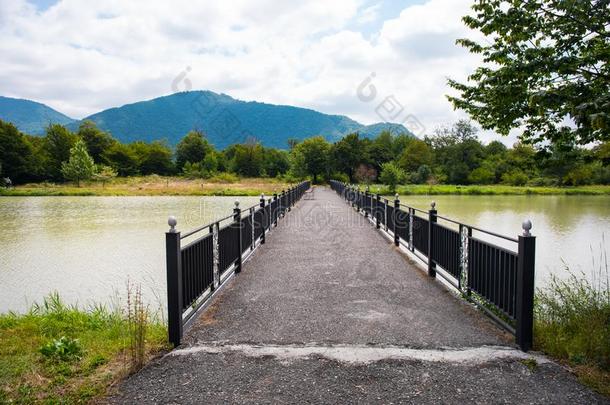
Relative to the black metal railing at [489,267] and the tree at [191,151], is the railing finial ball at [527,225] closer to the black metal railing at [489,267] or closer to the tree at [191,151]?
the black metal railing at [489,267]

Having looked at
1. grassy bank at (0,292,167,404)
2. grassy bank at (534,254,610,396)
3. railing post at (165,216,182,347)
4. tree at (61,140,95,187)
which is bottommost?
grassy bank at (0,292,167,404)

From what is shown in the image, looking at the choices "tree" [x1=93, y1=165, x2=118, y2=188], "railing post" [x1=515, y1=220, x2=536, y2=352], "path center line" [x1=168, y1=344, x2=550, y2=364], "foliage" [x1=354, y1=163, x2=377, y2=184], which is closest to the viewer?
"path center line" [x1=168, y1=344, x2=550, y2=364]

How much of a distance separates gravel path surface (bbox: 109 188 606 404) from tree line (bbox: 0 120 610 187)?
42.4m

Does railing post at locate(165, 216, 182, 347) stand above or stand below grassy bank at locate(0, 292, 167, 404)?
above

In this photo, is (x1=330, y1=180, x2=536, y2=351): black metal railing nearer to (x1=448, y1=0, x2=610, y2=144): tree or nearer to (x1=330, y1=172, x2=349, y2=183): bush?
(x1=448, y1=0, x2=610, y2=144): tree

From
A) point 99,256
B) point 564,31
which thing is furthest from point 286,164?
point 564,31

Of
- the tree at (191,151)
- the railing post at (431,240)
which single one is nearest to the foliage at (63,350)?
the railing post at (431,240)

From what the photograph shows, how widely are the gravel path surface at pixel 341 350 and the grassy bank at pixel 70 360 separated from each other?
24 centimetres

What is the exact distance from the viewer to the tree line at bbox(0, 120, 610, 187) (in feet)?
191

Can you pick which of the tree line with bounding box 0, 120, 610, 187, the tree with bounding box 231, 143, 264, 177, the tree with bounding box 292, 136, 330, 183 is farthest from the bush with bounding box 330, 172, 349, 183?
the tree with bounding box 231, 143, 264, 177

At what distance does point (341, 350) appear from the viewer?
3.60 metres

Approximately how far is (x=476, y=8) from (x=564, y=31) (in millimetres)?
1692

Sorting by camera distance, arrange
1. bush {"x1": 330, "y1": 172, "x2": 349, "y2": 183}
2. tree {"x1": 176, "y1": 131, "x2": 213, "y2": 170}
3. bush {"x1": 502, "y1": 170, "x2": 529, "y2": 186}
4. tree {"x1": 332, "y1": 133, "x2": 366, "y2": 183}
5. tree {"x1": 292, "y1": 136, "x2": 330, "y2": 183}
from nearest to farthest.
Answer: bush {"x1": 330, "y1": 172, "x2": 349, "y2": 183} < bush {"x1": 502, "y1": 170, "x2": 529, "y2": 186} < tree {"x1": 332, "y1": 133, "x2": 366, "y2": 183} < tree {"x1": 292, "y1": 136, "x2": 330, "y2": 183} < tree {"x1": 176, "y1": 131, "x2": 213, "y2": 170}

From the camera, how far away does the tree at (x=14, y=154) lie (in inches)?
2279
